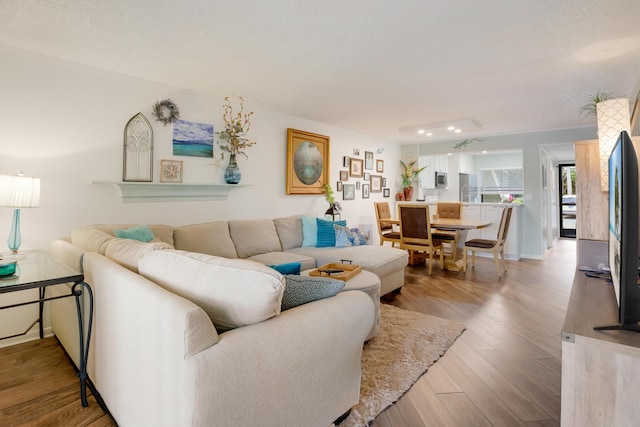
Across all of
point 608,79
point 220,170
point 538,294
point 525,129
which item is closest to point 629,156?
point 608,79

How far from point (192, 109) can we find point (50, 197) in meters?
1.62

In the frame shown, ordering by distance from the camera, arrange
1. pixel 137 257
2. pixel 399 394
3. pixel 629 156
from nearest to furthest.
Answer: pixel 629 156, pixel 137 257, pixel 399 394

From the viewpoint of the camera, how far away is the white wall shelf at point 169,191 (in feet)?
10.6

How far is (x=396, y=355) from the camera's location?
7.68ft

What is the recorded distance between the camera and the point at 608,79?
10.7 feet

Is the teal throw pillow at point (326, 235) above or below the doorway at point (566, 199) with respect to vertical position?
below

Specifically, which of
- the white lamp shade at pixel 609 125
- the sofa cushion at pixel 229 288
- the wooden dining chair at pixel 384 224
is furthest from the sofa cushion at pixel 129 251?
the wooden dining chair at pixel 384 224

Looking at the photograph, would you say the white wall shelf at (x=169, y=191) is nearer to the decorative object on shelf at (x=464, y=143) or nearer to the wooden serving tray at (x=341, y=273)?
the wooden serving tray at (x=341, y=273)

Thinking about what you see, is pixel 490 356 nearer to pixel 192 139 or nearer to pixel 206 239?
pixel 206 239

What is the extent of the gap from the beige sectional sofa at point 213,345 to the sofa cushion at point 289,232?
2.36m

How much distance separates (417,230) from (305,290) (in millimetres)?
3661

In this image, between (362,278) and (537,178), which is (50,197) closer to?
(362,278)

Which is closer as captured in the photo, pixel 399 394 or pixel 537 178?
pixel 399 394

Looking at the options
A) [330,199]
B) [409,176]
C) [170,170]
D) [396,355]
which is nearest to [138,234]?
[170,170]
